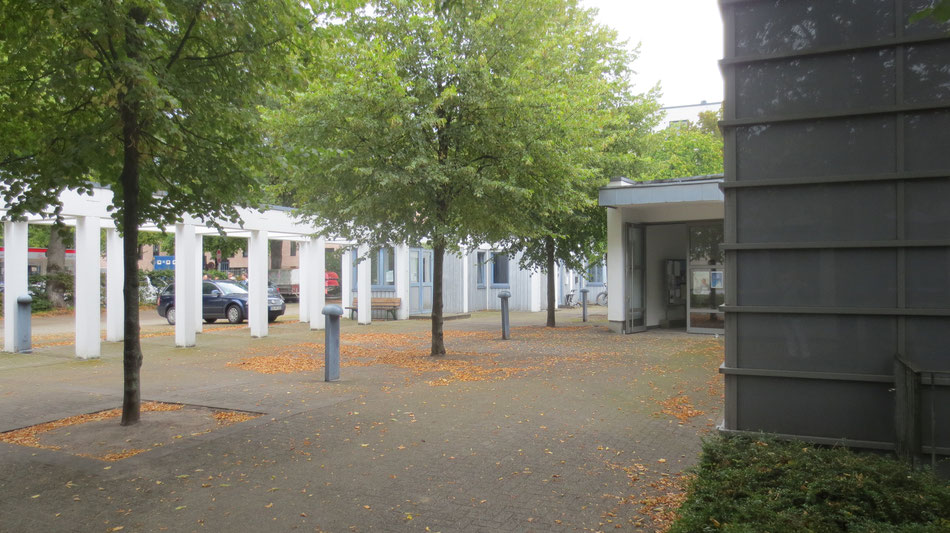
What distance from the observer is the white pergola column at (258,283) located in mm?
18219

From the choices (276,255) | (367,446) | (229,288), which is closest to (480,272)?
(229,288)

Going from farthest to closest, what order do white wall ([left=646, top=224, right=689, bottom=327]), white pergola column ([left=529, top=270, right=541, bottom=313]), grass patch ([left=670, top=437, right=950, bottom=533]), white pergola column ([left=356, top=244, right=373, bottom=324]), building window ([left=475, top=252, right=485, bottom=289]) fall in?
1. white pergola column ([left=529, top=270, right=541, bottom=313])
2. building window ([left=475, top=252, right=485, bottom=289])
3. white pergola column ([left=356, top=244, right=373, bottom=324])
4. white wall ([left=646, top=224, right=689, bottom=327])
5. grass patch ([left=670, top=437, right=950, bottom=533])

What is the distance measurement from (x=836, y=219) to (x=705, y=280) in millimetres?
14057

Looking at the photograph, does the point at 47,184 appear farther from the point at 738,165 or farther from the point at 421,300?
the point at 421,300

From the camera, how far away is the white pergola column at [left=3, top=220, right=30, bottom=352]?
552 inches

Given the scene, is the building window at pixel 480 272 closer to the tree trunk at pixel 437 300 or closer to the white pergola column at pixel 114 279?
the white pergola column at pixel 114 279

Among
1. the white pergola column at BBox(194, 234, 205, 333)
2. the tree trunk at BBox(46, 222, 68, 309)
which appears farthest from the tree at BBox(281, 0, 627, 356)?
the tree trunk at BBox(46, 222, 68, 309)

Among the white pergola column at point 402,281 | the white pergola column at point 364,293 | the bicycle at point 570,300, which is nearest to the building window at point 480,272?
the bicycle at point 570,300

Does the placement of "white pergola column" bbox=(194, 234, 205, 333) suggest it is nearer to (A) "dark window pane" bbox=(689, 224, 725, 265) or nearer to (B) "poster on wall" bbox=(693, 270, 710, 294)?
(A) "dark window pane" bbox=(689, 224, 725, 265)

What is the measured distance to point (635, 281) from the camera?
1916cm

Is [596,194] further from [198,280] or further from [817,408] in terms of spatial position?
[817,408]

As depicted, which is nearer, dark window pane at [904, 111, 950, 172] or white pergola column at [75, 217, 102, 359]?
dark window pane at [904, 111, 950, 172]

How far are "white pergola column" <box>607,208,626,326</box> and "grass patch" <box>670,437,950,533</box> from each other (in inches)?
544

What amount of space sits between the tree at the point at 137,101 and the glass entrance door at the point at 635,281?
12774 mm
